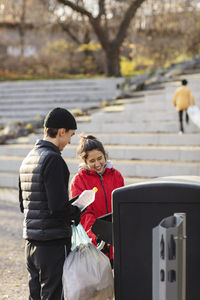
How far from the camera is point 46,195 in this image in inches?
130

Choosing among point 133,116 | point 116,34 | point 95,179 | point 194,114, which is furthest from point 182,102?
point 116,34

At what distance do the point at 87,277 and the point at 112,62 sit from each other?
18697mm

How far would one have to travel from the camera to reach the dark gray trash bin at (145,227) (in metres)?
3.00

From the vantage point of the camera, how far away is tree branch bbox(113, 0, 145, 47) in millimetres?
20423

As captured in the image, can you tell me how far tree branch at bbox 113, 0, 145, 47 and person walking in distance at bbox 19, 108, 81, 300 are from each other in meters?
17.9

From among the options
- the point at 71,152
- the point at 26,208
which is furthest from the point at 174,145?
the point at 26,208

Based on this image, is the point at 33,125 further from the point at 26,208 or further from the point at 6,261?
the point at 26,208

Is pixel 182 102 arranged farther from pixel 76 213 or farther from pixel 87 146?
pixel 76 213

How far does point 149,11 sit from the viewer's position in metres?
25.4

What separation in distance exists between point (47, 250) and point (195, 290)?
3.21 feet

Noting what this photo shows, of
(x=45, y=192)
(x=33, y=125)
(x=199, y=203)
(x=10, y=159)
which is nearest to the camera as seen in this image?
(x=199, y=203)

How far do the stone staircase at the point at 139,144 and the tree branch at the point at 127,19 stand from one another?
23.2 ft

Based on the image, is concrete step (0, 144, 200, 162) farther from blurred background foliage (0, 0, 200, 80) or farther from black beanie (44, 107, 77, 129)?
blurred background foliage (0, 0, 200, 80)

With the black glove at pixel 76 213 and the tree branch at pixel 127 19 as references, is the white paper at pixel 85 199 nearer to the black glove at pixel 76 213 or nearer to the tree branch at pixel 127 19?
the black glove at pixel 76 213
